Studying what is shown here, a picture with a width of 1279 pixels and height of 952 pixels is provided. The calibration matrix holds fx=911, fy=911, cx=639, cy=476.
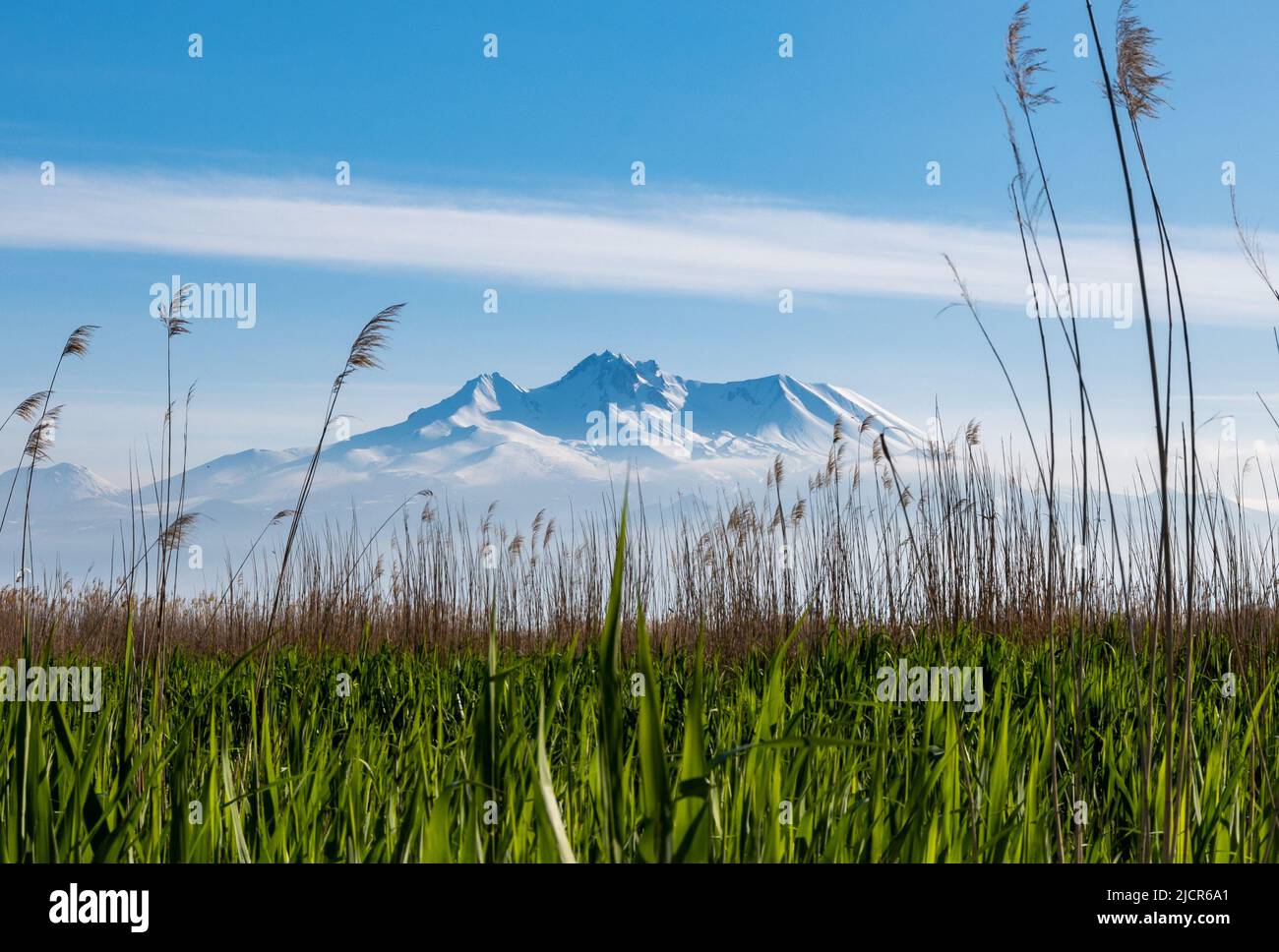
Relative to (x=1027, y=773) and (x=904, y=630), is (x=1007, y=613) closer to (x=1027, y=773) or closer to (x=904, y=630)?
(x=904, y=630)

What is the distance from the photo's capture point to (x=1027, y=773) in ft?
6.91

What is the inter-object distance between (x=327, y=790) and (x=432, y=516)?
523 cm

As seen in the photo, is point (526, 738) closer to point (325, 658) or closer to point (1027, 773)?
point (1027, 773)

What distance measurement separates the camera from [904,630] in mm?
5000

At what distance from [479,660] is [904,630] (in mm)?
2301

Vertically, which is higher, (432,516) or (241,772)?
(432,516)

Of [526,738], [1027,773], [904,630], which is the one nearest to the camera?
[526,738]
